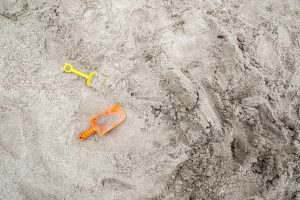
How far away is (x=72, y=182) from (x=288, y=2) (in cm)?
218

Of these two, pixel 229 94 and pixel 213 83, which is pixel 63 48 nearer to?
pixel 213 83

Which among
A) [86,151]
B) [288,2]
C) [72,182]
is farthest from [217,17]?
[72,182]

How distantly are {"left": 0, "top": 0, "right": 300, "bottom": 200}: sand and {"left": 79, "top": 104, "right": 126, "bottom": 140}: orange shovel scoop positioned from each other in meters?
0.05

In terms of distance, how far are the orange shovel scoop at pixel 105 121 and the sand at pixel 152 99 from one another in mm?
50

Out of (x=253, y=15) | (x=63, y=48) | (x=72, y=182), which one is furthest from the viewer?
(x=253, y=15)

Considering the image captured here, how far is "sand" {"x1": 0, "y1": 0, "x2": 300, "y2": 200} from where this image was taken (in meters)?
1.49

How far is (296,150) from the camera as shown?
1.55 metres

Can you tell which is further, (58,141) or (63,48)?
(63,48)

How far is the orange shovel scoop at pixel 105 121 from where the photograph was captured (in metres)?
1.54

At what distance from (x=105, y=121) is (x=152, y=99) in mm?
348

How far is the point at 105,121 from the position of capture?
1.56m

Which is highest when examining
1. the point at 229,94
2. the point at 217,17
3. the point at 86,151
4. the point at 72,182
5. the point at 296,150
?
the point at 217,17

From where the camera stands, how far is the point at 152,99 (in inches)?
64.9

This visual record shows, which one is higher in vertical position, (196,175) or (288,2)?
(288,2)
